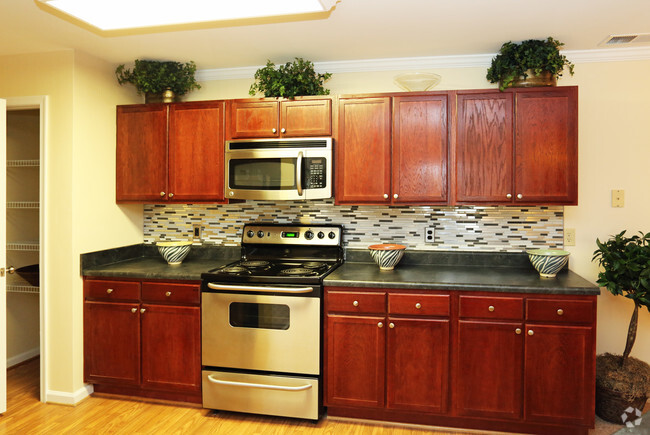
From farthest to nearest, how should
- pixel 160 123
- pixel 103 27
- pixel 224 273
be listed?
pixel 160 123, pixel 224 273, pixel 103 27

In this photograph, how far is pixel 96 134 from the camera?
10.4ft

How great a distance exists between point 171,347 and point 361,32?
2.28 metres

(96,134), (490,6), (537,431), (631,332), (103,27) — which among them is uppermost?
(490,6)

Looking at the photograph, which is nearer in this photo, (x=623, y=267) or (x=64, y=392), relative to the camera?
(x=623, y=267)

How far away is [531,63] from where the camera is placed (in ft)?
9.16

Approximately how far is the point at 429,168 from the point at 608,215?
4.11ft

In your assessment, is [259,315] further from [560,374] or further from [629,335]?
[629,335]

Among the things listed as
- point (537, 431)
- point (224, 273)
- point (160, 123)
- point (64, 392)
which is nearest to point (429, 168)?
point (224, 273)

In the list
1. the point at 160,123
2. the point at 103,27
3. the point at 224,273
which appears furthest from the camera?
the point at 160,123

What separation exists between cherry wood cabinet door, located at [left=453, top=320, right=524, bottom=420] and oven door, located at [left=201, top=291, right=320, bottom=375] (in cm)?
83

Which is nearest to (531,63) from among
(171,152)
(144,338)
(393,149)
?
(393,149)

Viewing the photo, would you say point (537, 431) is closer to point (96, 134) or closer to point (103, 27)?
point (103, 27)

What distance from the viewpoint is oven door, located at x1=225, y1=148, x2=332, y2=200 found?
9.74 feet

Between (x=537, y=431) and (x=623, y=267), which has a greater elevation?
(x=623, y=267)
